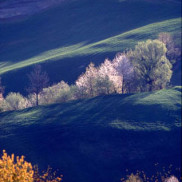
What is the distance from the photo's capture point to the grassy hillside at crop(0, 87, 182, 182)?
44.0m

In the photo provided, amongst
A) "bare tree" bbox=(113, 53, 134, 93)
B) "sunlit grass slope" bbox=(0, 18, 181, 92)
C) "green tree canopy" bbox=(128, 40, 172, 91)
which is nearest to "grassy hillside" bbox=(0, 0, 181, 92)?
"sunlit grass slope" bbox=(0, 18, 181, 92)

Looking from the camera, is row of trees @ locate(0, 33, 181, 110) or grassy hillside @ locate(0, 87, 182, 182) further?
row of trees @ locate(0, 33, 181, 110)

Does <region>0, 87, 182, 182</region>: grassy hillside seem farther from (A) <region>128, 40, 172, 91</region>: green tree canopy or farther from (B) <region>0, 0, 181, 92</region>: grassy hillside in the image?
(B) <region>0, 0, 181, 92</region>: grassy hillside

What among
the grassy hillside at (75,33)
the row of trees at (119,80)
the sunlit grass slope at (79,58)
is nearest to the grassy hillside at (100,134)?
the row of trees at (119,80)

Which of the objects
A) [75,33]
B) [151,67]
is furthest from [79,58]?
[75,33]

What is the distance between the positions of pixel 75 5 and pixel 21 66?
56.5 metres

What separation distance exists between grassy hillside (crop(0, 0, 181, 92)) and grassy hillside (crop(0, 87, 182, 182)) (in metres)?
29.2

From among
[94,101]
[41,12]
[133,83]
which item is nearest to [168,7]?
[41,12]

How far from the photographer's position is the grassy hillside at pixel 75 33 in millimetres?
92750

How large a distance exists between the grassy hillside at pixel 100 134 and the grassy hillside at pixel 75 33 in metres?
29.2

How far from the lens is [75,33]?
12481 centimetres

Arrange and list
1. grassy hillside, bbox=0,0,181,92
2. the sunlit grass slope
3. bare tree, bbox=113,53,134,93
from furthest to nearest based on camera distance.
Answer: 1. grassy hillside, bbox=0,0,181,92
2. the sunlit grass slope
3. bare tree, bbox=113,53,134,93

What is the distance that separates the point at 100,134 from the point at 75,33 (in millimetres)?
81776

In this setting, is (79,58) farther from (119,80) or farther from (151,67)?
(151,67)
